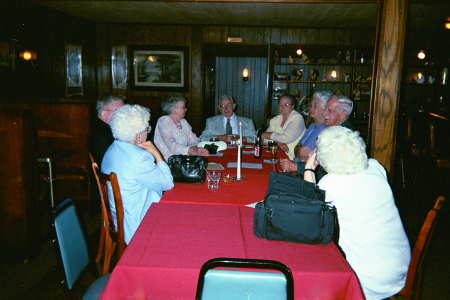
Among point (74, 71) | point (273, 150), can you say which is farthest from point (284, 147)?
point (74, 71)

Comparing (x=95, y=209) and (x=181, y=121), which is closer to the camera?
(x=95, y=209)

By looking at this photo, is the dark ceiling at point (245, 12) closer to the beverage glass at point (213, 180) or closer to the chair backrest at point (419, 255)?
the beverage glass at point (213, 180)

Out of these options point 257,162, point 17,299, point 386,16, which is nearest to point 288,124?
point 257,162

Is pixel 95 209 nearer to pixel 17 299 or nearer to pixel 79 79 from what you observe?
pixel 17 299

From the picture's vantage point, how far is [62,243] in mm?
1575

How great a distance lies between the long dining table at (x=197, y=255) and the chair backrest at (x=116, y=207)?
0.86 feet

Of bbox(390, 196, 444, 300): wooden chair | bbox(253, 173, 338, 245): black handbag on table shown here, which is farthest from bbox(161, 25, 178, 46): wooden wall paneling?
bbox(390, 196, 444, 300): wooden chair

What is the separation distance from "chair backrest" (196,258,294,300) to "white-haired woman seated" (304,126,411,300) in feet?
2.25

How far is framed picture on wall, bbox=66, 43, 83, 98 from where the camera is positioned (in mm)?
5852

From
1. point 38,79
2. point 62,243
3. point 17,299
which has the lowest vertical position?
point 17,299

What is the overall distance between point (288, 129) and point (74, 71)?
3975 millimetres

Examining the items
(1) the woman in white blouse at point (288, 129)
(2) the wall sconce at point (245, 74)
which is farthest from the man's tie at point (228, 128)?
(2) the wall sconce at point (245, 74)

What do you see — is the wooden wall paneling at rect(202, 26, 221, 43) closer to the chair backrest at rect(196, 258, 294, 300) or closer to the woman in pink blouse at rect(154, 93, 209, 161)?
the woman in pink blouse at rect(154, 93, 209, 161)

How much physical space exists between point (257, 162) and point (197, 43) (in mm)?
4180
